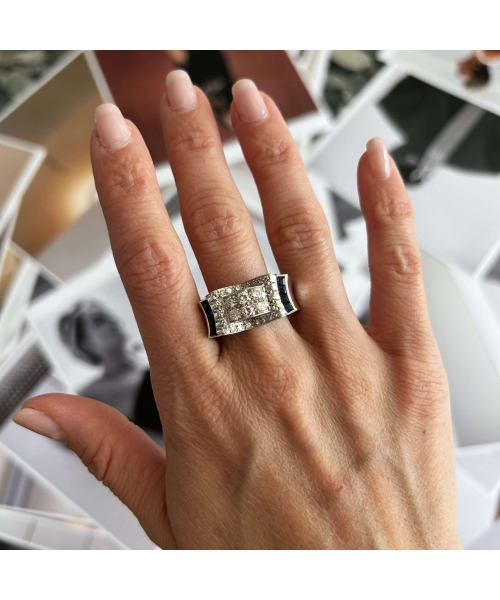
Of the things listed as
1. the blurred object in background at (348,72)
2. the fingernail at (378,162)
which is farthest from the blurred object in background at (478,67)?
the fingernail at (378,162)

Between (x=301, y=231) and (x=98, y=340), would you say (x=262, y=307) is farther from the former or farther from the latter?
(x=98, y=340)

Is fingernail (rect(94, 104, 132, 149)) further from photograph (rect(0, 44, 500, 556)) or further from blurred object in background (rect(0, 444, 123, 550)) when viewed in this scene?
blurred object in background (rect(0, 444, 123, 550))

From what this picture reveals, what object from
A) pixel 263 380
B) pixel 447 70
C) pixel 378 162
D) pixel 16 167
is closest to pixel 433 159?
pixel 447 70

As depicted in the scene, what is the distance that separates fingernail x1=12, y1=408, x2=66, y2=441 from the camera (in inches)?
27.8

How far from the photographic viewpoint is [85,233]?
1096mm

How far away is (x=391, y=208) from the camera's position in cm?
76

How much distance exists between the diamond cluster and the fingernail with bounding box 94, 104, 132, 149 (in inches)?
10.6

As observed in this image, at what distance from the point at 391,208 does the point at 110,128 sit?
0.45 metres

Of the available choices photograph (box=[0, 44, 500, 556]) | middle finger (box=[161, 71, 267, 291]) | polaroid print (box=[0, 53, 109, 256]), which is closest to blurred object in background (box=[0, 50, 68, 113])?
polaroid print (box=[0, 53, 109, 256])

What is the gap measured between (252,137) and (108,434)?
1.71 feet

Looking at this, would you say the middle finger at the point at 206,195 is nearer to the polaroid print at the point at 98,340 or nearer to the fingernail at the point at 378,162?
the fingernail at the point at 378,162

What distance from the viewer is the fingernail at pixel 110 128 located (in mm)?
683

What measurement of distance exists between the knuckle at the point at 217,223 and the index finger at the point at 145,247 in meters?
0.04

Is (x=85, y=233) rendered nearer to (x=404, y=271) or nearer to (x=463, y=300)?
(x=404, y=271)
